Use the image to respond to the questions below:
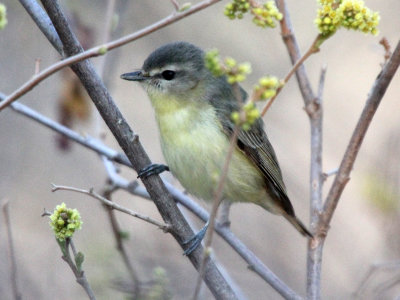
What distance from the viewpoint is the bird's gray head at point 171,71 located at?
11.5 ft

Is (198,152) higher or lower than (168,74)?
lower

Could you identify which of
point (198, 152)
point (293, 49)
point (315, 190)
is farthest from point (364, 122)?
point (198, 152)

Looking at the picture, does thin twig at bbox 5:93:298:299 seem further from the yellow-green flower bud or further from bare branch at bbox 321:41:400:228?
the yellow-green flower bud

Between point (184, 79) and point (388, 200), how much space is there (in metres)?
1.59

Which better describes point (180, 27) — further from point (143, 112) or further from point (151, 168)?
point (151, 168)

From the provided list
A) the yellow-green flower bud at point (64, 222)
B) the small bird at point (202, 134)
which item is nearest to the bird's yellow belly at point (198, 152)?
the small bird at point (202, 134)

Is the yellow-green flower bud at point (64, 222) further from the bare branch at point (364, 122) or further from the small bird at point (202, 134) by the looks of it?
the small bird at point (202, 134)

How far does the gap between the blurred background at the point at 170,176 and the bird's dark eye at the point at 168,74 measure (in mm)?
560

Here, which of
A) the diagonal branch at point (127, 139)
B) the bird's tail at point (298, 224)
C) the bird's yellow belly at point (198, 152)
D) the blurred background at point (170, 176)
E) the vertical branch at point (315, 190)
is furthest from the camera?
the blurred background at point (170, 176)

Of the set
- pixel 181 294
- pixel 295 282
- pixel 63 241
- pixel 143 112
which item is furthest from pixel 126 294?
pixel 143 112

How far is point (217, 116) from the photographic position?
11.2 ft

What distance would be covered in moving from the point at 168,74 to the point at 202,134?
0.48 m

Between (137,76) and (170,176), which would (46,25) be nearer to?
(137,76)

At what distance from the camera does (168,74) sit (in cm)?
356
